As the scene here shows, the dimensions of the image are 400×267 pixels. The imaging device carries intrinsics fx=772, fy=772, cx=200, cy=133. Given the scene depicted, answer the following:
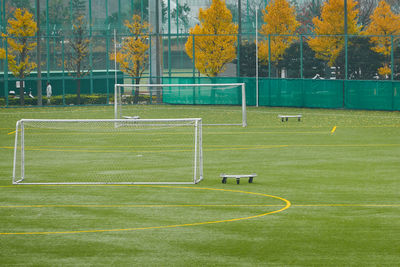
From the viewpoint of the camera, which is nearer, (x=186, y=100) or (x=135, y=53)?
(x=186, y=100)

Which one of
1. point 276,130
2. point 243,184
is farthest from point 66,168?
point 276,130

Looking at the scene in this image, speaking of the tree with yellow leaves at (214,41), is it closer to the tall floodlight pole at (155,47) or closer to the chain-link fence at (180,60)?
the chain-link fence at (180,60)

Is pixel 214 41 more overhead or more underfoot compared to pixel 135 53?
more overhead

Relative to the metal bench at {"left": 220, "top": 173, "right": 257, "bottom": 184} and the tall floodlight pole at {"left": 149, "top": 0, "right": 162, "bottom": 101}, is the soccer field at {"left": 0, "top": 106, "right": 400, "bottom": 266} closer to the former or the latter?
the metal bench at {"left": 220, "top": 173, "right": 257, "bottom": 184}

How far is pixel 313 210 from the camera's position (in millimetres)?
15109

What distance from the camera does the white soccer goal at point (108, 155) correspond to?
1972 cm

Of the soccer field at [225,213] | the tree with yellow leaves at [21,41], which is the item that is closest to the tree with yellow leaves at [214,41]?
the tree with yellow leaves at [21,41]

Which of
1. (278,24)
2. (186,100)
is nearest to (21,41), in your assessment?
(186,100)

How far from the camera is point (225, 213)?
1496 centimetres

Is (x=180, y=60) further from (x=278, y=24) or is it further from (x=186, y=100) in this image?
(x=186, y=100)

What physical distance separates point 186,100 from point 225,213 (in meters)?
35.9

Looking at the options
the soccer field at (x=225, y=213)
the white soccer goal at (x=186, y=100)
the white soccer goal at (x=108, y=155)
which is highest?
the white soccer goal at (x=186, y=100)

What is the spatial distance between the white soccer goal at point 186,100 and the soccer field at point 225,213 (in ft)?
55.6

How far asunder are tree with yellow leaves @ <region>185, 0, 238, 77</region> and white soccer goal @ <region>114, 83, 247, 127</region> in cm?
442
